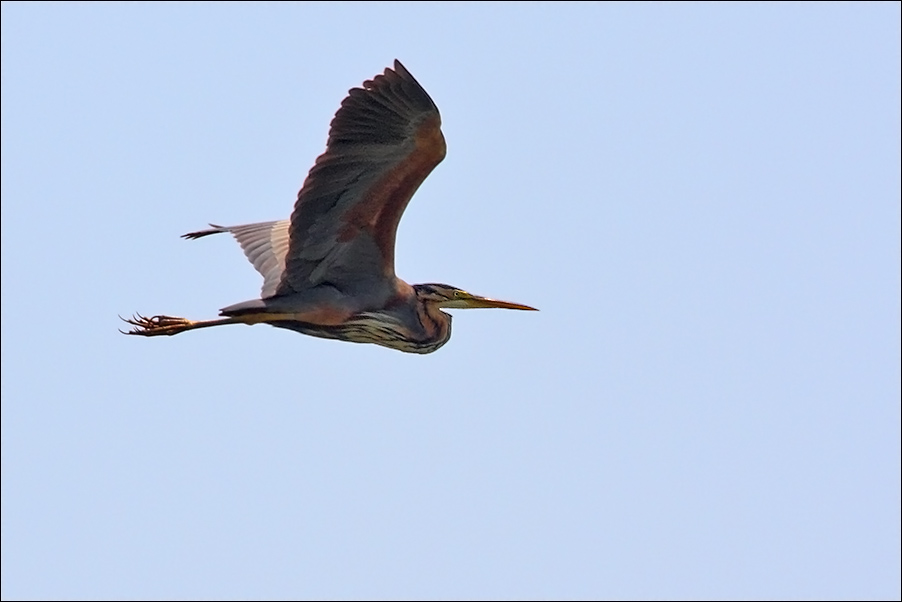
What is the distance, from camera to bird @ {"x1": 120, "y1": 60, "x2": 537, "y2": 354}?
29.7ft

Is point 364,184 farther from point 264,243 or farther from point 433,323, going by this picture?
point 264,243

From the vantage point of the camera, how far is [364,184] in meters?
9.30

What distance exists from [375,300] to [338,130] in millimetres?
1179

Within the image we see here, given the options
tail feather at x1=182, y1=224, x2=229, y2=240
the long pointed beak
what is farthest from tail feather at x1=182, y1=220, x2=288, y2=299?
the long pointed beak

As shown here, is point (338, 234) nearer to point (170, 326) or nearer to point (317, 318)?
point (317, 318)

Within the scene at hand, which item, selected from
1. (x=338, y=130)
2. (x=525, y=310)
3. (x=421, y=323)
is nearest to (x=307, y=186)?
(x=338, y=130)

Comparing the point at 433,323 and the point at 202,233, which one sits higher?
the point at 202,233

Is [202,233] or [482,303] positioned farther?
[202,233]

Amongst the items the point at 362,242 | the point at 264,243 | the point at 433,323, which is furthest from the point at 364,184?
the point at 264,243

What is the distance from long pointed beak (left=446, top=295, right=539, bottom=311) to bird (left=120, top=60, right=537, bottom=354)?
0.08ft

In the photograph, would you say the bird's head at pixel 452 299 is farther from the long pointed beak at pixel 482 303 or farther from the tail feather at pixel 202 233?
the tail feather at pixel 202 233

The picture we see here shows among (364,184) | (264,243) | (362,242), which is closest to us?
(364,184)

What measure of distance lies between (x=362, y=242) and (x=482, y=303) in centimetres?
140

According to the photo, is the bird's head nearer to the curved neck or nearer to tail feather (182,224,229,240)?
the curved neck
